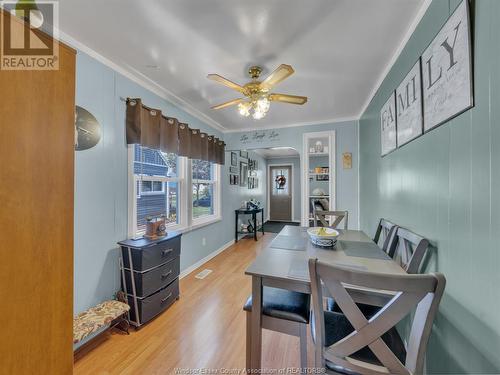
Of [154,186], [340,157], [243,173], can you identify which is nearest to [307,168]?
[340,157]

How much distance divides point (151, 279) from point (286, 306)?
4.32 ft

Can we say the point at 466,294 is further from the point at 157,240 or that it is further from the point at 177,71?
the point at 177,71

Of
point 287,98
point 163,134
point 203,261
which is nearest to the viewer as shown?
point 287,98

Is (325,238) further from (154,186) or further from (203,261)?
(203,261)

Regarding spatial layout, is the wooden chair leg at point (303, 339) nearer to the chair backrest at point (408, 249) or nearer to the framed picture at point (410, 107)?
the chair backrest at point (408, 249)

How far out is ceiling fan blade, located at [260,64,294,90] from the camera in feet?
5.07

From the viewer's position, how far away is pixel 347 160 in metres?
3.49

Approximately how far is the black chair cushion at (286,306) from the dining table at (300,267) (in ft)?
0.24

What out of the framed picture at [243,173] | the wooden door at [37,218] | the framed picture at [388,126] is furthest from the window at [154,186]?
the framed picture at [388,126]

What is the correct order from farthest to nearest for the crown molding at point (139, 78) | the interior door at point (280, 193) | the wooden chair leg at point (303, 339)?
the interior door at point (280, 193), the crown molding at point (139, 78), the wooden chair leg at point (303, 339)

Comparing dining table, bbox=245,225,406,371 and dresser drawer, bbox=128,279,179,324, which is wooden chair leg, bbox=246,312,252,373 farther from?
dresser drawer, bbox=128,279,179,324

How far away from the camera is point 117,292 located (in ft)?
6.37

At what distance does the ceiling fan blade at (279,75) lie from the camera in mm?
1544

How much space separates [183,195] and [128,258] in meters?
1.23
